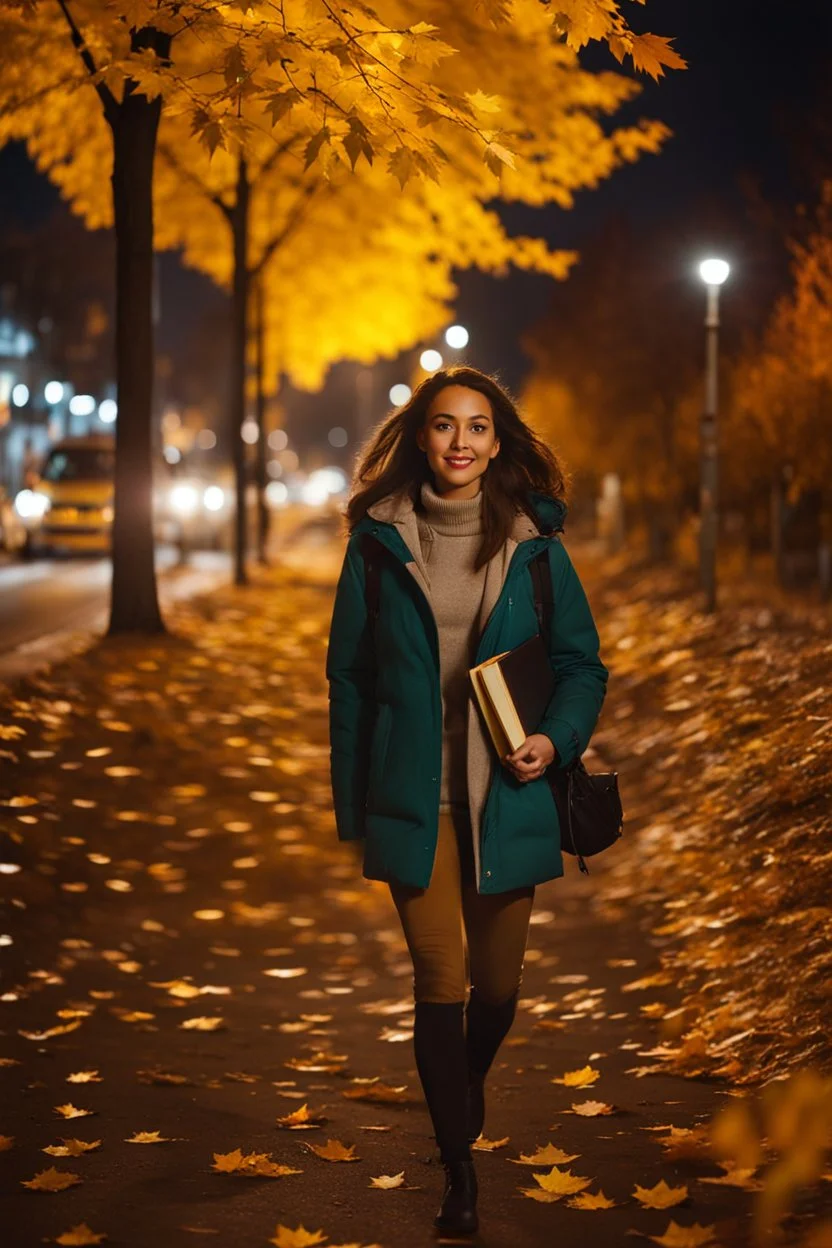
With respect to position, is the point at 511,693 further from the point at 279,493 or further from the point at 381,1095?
the point at 279,493

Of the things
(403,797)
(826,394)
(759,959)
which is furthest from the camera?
(826,394)

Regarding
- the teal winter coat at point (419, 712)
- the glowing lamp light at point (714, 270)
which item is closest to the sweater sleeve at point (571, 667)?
the teal winter coat at point (419, 712)

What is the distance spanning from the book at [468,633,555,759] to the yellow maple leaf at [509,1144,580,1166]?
1.38m

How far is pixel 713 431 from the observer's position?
19.0 meters

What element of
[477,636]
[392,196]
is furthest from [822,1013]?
[392,196]

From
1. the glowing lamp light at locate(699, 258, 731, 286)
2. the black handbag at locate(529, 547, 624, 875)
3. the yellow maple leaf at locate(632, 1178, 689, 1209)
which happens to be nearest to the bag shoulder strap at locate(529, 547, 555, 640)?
the black handbag at locate(529, 547, 624, 875)

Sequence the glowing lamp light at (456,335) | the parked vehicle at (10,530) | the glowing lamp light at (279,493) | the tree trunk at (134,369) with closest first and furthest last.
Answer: the tree trunk at (134,369)
the parked vehicle at (10,530)
the glowing lamp light at (456,335)
the glowing lamp light at (279,493)

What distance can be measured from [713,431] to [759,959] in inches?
484

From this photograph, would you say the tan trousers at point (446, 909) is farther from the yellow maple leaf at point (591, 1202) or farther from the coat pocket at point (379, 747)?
the yellow maple leaf at point (591, 1202)

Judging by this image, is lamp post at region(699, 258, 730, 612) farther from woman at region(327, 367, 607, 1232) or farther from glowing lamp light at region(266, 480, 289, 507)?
glowing lamp light at region(266, 480, 289, 507)

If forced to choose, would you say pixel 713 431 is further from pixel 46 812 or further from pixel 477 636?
pixel 477 636

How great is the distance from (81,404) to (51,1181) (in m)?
101

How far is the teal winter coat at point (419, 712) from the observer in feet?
15.6

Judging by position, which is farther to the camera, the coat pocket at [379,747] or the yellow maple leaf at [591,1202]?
the yellow maple leaf at [591,1202]
